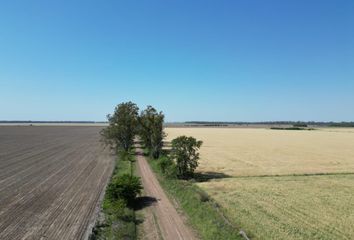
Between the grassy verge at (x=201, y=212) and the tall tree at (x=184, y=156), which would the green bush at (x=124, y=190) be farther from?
the tall tree at (x=184, y=156)

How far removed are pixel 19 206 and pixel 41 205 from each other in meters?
1.36

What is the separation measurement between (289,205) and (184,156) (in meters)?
14.5

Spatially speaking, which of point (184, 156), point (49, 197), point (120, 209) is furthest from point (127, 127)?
point (120, 209)

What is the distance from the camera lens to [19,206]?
A: 74.8 feet

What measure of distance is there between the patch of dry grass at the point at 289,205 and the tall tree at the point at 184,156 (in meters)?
4.07

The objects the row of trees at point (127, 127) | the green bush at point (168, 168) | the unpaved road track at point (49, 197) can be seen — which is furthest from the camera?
the row of trees at point (127, 127)

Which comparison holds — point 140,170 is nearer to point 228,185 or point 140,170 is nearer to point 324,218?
point 228,185

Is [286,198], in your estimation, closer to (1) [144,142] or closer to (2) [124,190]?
(2) [124,190]

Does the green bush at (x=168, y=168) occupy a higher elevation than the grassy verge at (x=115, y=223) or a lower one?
higher

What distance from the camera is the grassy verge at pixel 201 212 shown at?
1702 centimetres

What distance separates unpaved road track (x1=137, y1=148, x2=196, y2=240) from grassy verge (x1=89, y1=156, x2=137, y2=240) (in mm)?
1434

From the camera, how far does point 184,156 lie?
3553 cm

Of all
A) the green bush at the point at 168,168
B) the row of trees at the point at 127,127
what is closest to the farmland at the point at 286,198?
the green bush at the point at 168,168

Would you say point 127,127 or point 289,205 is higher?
A: point 127,127
